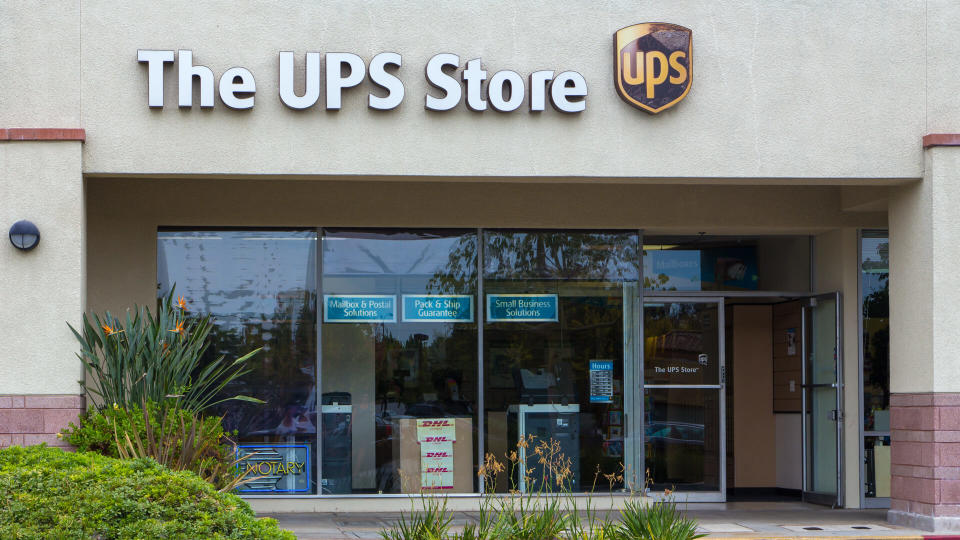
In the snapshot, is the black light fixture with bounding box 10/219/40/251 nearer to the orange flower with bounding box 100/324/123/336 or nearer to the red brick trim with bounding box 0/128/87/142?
the red brick trim with bounding box 0/128/87/142

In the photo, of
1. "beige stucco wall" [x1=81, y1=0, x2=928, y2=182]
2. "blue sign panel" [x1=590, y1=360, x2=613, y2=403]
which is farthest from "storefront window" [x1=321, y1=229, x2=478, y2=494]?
"beige stucco wall" [x1=81, y1=0, x2=928, y2=182]

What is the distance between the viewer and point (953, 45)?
36.1 ft

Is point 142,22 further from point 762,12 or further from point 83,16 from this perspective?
point 762,12

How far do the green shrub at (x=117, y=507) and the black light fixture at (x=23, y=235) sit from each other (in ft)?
9.50

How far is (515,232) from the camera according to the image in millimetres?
12539

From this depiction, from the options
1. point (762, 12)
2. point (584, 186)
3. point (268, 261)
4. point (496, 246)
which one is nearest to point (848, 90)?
point (762, 12)

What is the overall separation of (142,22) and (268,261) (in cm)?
302

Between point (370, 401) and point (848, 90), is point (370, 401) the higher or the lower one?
the lower one

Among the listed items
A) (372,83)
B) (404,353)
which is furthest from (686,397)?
(372,83)

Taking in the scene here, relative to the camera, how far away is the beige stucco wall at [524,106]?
409 inches

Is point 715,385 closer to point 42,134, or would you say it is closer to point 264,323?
point 264,323

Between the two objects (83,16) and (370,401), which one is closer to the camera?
(83,16)

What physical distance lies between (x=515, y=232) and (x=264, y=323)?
299cm

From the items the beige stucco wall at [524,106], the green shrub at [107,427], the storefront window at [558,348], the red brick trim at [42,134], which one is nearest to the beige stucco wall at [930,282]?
the beige stucco wall at [524,106]
